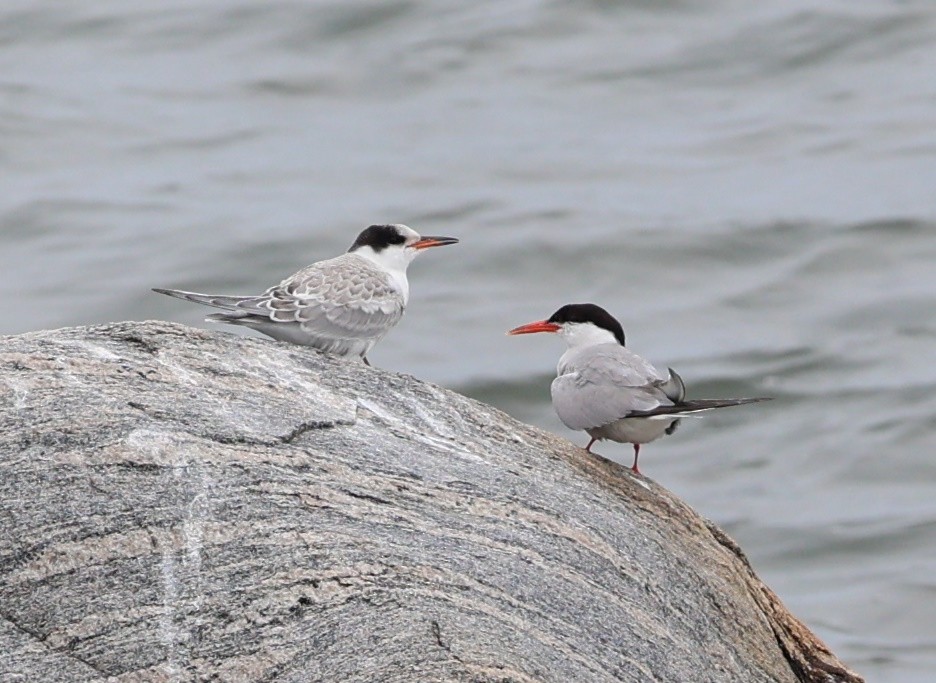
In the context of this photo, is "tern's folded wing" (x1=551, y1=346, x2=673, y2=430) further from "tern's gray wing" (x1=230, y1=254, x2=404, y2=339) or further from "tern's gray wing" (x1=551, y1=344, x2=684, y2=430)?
"tern's gray wing" (x1=230, y1=254, x2=404, y2=339)

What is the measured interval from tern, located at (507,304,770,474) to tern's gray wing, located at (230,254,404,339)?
0.96 m

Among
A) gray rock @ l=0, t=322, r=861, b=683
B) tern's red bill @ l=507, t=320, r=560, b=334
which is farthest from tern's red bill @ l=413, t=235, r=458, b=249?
gray rock @ l=0, t=322, r=861, b=683

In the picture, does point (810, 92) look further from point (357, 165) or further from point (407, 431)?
point (407, 431)

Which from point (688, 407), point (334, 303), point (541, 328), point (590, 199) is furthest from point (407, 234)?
point (590, 199)

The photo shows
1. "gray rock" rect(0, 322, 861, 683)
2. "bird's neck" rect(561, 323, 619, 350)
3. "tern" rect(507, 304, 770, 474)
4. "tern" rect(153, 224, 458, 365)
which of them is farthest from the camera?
"bird's neck" rect(561, 323, 619, 350)

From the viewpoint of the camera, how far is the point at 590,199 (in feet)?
72.1

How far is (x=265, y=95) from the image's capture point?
26078 mm

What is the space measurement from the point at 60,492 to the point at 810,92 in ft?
72.2

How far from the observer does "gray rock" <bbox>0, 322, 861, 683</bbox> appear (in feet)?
16.6

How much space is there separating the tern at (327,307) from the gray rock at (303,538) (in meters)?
0.75

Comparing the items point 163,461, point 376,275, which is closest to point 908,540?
point 376,275

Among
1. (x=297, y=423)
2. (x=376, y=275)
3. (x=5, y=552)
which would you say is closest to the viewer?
(x=5, y=552)

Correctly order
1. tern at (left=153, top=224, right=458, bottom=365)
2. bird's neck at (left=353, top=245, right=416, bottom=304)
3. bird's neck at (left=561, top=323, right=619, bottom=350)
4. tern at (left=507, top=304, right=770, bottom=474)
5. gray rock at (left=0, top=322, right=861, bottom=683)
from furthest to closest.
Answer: bird's neck at (left=353, top=245, right=416, bottom=304) → bird's neck at (left=561, top=323, right=619, bottom=350) → tern at (left=153, top=224, right=458, bottom=365) → tern at (left=507, top=304, right=770, bottom=474) → gray rock at (left=0, top=322, right=861, bottom=683)

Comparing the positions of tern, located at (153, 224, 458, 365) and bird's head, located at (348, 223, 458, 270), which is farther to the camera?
bird's head, located at (348, 223, 458, 270)
